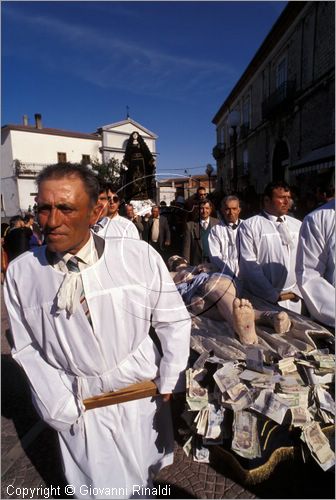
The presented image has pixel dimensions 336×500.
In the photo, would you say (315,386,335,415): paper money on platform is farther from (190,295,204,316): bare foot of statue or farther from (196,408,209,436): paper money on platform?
(190,295,204,316): bare foot of statue

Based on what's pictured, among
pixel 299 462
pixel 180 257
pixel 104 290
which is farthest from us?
pixel 180 257

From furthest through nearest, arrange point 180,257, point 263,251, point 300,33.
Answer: point 300,33
point 263,251
point 180,257

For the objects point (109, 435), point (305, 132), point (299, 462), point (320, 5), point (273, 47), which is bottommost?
point (299, 462)

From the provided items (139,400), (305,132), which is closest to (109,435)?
(139,400)

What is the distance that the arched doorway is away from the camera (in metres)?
16.6

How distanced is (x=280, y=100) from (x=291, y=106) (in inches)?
38.2

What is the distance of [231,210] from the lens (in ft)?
13.5

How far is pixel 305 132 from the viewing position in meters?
13.4

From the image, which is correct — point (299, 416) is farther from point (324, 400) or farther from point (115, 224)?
point (115, 224)

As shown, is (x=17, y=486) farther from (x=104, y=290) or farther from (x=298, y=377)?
(x=298, y=377)

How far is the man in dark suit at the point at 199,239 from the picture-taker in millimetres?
3221

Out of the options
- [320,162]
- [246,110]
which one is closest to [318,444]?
[320,162]

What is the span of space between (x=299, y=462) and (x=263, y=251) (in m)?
2.26

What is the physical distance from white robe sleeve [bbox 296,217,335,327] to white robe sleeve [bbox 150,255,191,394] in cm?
108
